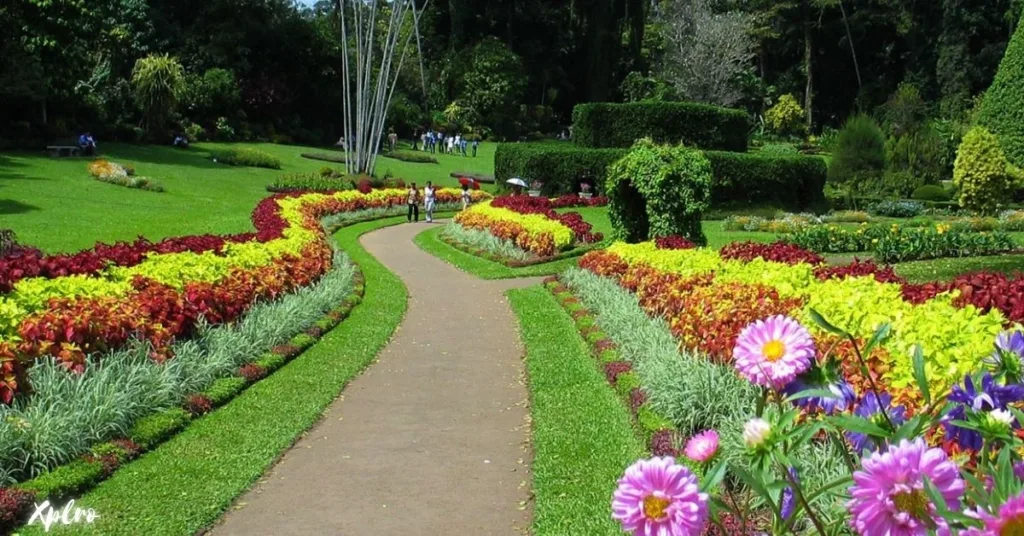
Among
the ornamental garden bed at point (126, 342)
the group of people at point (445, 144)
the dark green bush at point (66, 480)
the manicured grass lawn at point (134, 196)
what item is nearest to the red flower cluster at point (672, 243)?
the ornamental garden bed at point (126, 342)

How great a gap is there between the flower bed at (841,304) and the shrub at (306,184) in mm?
18801

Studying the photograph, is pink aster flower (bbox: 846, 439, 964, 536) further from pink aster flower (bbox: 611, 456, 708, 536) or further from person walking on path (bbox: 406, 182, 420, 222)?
person walking on path (bbox: 406, 182, 420, 222)

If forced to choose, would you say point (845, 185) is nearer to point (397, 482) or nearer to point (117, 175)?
point (117, 175)

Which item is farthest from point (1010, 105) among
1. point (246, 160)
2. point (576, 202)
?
point (246, 160)

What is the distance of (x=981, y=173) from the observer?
920 inches

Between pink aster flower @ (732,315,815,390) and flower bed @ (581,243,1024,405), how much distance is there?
73.0 inches

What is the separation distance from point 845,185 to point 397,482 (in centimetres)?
2882

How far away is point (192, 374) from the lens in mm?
7605

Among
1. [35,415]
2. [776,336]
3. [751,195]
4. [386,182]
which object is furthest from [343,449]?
[386,182]

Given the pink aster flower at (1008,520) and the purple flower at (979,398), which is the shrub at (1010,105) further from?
Result: the pink aster flower at (1008,520)

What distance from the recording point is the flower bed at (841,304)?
5293 millimetres

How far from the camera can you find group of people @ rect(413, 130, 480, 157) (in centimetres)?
4594

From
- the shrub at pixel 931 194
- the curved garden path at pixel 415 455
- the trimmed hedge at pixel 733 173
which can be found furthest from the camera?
the shrub at pixel 931 194

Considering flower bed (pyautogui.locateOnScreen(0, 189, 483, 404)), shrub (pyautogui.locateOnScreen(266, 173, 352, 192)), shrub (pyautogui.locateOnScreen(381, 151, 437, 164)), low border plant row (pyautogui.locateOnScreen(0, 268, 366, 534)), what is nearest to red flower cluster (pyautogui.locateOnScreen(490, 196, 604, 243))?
flower bed (pyautogui.locateOnScreen(0, 189, 483, 404))
